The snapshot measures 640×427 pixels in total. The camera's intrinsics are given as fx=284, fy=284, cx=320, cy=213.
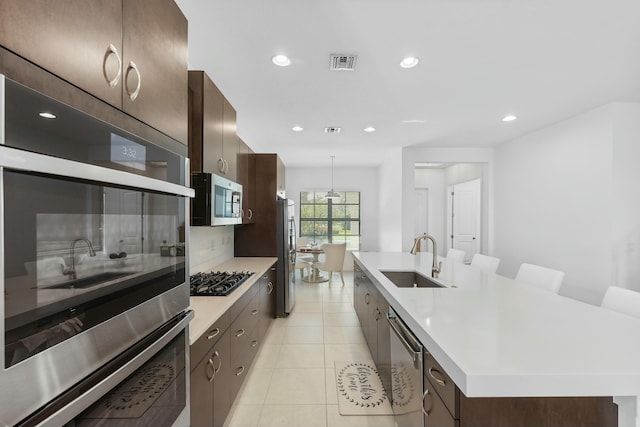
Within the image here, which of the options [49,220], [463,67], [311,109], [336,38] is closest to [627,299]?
[463,67]

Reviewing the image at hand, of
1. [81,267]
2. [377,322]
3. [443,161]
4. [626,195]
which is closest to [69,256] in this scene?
[81,267]

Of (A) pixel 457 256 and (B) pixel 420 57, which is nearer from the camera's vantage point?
(B) pixel 420 57

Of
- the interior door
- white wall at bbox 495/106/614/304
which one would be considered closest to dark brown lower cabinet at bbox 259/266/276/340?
white wall at bbox 495/106/614/304

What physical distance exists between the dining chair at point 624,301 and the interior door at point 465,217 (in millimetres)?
5257

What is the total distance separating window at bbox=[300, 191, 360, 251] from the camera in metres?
7.66

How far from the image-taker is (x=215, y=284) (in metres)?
2.13

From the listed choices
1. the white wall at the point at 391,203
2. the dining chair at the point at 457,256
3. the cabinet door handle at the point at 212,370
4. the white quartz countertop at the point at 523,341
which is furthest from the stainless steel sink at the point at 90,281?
the white wall at the point at 391,203

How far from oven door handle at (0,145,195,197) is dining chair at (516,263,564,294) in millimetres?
2636

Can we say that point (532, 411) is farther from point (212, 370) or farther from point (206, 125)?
point (206, 125)

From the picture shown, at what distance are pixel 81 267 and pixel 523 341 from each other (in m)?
1.41

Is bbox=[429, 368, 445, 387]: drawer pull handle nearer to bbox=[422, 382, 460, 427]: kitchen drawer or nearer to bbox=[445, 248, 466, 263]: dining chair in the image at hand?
bbox=[422, 382, 460, 427]: kitchen drawer

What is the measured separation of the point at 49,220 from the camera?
1.82 feet

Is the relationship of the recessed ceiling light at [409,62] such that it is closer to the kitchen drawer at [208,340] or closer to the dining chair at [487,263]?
the dining chair at [487,263]

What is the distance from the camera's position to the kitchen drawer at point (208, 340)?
1.28 m
